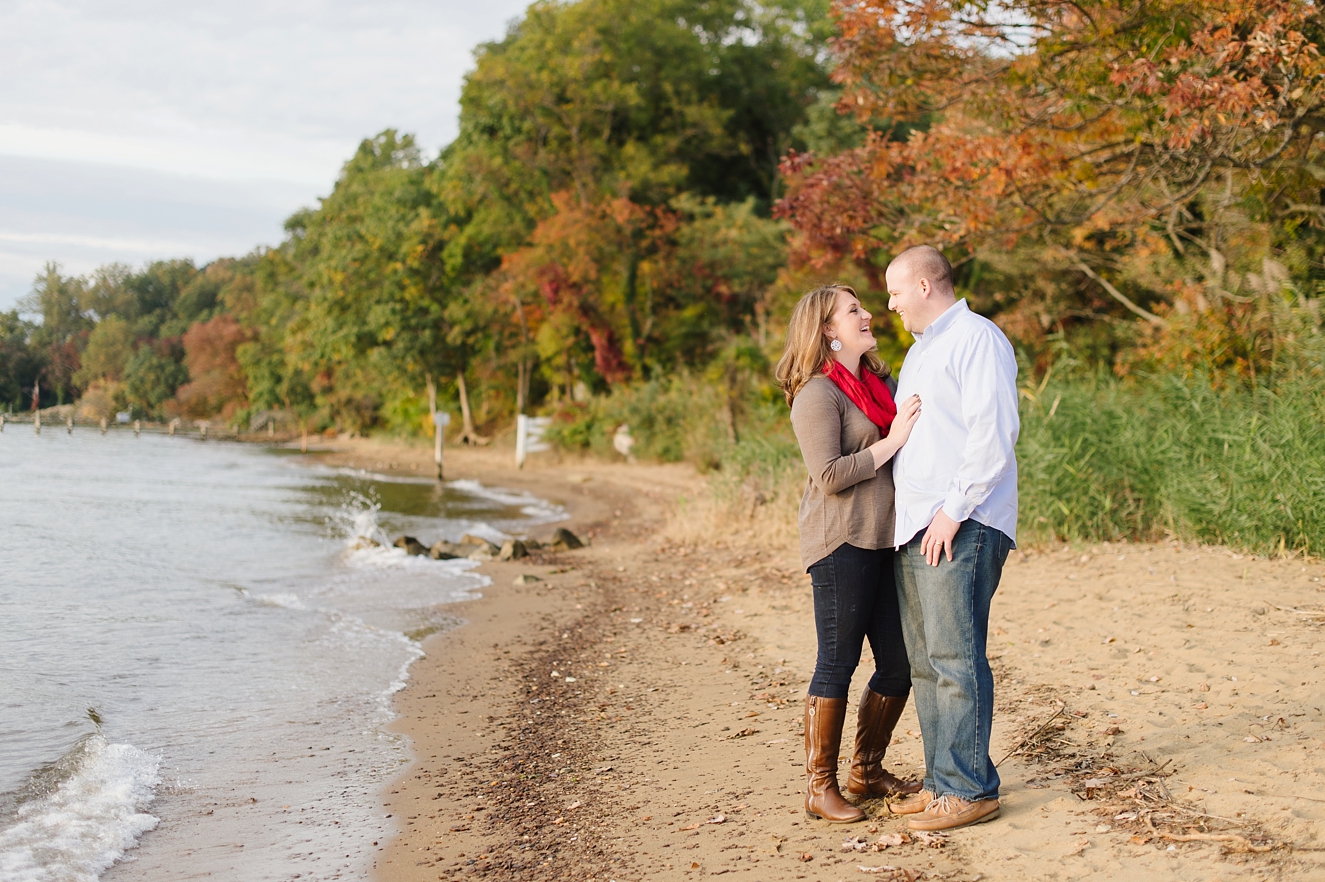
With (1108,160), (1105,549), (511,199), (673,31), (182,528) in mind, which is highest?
(673,31)

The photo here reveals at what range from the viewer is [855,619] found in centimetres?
348

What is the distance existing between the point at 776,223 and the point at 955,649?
71.2 ft

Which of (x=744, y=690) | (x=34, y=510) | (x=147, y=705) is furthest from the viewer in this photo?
(x=34, y=510)

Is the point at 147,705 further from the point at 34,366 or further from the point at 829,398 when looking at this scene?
the point at 34,366

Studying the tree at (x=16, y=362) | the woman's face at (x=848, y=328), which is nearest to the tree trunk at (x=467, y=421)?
the tree at (x=16, y=362)

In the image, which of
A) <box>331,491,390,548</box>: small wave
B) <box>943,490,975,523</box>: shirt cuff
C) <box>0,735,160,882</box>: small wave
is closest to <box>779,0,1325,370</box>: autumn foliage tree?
<box>943,490,975,523</box>: shirt cuff

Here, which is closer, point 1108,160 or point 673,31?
point 1108,160

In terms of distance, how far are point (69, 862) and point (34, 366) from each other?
41442 mm

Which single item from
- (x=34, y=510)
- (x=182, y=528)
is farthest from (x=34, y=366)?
(x=182, y=528)

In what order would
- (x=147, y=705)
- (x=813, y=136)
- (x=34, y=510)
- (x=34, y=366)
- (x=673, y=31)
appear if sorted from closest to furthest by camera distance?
Result: (x=147, y=705), (x=34, y=510), (x=813, y=136), (x=673, y=31), (x=34, y=366)

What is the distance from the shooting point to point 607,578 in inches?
424

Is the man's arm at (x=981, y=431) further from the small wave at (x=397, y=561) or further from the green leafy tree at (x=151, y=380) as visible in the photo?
the green leafy tree at (x=151, y=380)

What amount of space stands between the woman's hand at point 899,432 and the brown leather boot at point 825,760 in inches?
36.3

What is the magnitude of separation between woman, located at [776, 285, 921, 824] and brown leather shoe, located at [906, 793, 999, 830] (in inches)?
11.3
